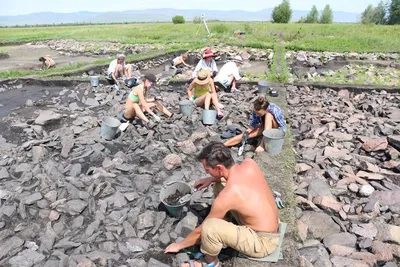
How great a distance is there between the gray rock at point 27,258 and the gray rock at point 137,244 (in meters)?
0.83

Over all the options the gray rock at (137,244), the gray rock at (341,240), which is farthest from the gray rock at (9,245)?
the gray rock at (341,240)

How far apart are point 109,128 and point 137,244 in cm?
273

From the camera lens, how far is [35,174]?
4457 millimetres

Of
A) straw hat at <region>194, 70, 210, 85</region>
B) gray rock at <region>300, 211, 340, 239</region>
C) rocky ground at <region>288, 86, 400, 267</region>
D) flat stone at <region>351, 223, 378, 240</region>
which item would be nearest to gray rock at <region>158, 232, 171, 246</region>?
rocky ground at <region>288, 86, 400, 267</region>

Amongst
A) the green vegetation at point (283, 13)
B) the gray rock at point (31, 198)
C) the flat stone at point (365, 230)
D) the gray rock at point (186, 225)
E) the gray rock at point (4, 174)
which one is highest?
the green vegetation at point (283, 13)

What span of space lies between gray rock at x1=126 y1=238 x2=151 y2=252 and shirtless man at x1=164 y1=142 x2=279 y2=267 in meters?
0.79

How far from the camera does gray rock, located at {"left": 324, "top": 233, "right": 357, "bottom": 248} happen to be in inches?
129

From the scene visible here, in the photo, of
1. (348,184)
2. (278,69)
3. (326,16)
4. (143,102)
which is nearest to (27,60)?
(278,69)

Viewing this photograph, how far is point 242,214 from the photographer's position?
8.77 ft

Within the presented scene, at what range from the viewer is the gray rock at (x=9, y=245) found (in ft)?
10.4

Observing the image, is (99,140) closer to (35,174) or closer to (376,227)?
(35,174)

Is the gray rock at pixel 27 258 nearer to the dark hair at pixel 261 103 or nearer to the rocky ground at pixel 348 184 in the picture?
the rocky ground at pixel 348 184

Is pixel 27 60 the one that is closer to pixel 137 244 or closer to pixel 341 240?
pixel 137 244

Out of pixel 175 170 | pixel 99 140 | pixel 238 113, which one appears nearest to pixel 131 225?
pixel 175 170
